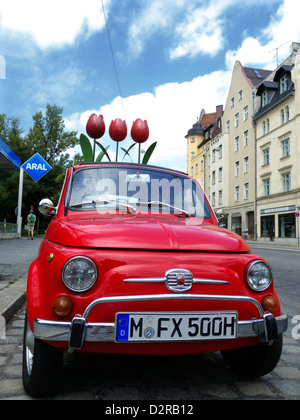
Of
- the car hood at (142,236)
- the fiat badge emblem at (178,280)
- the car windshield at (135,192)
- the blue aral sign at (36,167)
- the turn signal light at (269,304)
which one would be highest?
the blue aral sign at (36,167)

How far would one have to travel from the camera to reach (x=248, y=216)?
38031 millimetres

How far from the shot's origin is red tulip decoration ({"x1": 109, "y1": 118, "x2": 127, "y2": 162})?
6242mm

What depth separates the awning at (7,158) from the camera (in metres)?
14.3

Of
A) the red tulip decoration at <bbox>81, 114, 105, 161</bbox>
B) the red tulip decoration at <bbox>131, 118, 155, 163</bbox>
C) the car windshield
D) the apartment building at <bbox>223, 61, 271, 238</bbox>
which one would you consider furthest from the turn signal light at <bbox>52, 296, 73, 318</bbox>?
the apartment building at <bbox>223, 61, 271, 238</bbox>

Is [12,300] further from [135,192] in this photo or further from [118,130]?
[118,130]

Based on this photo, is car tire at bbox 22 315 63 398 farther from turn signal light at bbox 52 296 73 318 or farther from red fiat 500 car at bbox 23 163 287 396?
turn signal light at bbox 52 296 73 318

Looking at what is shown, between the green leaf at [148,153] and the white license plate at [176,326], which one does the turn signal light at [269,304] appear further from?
the green leaf at [148,153]

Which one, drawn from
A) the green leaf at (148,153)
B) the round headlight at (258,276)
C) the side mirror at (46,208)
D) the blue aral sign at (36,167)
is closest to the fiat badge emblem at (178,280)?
the round headlight at (258,276)

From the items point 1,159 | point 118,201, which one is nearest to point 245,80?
point 1,159

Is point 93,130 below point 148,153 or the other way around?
the other way around

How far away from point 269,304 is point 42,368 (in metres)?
1.41

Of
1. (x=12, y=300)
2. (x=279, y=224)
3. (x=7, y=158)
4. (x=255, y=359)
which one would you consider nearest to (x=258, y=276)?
(x=255, y=359)

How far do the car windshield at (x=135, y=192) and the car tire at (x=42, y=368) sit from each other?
1.24 metres

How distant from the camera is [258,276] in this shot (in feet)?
7.57
